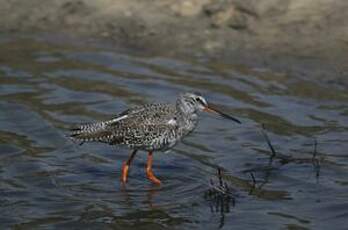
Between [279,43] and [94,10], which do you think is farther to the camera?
[94,10]

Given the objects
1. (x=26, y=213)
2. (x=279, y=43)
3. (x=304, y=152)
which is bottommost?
(x=26, y=213)

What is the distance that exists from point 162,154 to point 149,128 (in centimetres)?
131

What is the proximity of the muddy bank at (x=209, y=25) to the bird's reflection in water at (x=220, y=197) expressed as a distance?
4.15m

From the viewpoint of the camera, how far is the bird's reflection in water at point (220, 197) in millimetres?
8891

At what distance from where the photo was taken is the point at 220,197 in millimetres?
9047

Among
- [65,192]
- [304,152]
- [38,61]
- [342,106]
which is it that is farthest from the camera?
[38,61]

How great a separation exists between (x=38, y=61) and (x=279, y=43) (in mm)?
3599

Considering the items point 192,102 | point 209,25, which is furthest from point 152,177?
point 209,25

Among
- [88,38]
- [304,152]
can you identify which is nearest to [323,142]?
[304,152]

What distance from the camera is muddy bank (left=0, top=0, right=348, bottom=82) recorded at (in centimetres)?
1327

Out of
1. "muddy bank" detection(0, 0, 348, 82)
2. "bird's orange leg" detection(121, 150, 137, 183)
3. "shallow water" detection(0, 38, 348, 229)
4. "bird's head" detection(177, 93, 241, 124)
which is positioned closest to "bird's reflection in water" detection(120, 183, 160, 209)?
"shallow water" detection(0, 38, 348, 229)

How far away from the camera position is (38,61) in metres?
13.8

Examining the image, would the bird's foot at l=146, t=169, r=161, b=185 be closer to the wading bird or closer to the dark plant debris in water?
the wading bird

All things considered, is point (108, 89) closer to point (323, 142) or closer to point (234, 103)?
point (234, 103)
